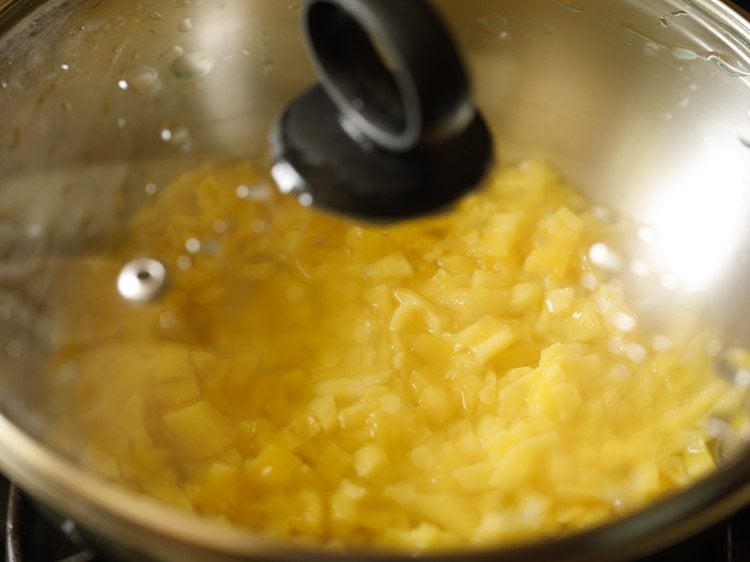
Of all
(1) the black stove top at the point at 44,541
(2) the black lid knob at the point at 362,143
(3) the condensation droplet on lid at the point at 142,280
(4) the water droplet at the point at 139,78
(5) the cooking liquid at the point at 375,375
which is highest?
(2) the black lid knob at the point at 362,143

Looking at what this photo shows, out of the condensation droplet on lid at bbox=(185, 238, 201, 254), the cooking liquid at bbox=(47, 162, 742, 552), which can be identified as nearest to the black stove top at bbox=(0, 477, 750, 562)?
the cooking liquid at bbox=(47, 162, 742, 552)

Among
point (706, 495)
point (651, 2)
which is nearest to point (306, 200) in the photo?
point (706, 495)

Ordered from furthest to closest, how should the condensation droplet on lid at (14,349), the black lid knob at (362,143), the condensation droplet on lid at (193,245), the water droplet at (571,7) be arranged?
1. the water droplet at (571,7)
2. the condensation droplet on lid at (193,245)
3. the condensation droplet on lid at (14,349)
4. the black lid knob at (362,143)

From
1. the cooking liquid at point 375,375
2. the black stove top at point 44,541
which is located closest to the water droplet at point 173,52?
the cooking liquid at point 375,375

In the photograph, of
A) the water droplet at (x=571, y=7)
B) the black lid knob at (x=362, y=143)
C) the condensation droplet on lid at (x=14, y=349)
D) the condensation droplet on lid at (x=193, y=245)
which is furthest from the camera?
the water droplet at (x=571, y=7)

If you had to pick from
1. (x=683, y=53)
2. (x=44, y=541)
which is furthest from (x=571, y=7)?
(x=44, y=541)

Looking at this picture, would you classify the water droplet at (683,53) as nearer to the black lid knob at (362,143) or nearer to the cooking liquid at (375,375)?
the cooking liquid at (375,375)

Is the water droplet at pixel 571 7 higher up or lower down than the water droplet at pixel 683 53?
higher up

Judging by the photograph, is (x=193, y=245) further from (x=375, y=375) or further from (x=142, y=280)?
(x=375, y=375)
